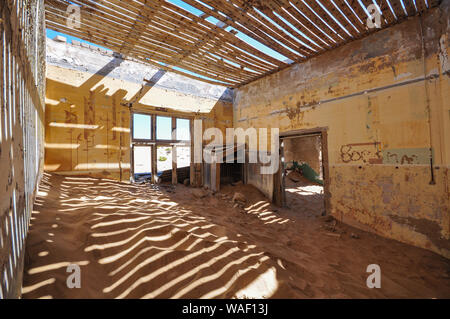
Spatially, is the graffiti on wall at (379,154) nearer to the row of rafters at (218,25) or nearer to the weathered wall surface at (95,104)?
the row of rafters at (218,25)

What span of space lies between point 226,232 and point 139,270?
1.69 meters

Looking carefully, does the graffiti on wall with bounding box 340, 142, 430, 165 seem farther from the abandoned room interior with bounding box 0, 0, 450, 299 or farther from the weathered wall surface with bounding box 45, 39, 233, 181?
the weathered wall surface with bounding box 45, 39, 233, 181

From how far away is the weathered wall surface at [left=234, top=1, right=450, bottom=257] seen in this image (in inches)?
145

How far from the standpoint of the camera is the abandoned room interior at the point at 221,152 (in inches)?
74.4

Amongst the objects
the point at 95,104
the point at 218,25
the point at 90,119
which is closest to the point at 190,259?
the point at 218,25

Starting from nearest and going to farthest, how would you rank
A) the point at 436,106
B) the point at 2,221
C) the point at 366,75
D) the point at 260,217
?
the point at 2,221 → the point at 436,106 → the point at 366,75 → the point at 260,217

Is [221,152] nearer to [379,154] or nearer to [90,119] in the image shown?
[90,119]

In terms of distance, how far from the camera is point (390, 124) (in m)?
4.24

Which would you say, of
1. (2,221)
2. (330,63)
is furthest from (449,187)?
(2,221)

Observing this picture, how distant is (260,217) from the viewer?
17.9 feet

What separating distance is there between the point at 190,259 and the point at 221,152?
5.60 m

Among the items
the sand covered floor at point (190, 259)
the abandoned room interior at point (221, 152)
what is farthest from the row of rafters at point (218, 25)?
the sand covered floor at point (190, 259)

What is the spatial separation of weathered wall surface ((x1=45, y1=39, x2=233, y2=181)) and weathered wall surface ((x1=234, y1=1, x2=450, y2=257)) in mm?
5371

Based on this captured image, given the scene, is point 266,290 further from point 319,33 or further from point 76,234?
point 319,33
